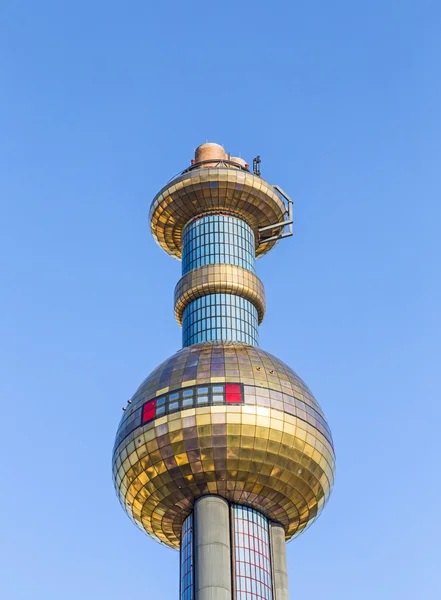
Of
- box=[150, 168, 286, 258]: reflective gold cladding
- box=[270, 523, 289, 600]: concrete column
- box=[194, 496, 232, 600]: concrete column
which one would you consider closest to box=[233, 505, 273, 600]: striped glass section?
box=[270, 523, 289, 600]: concrete column

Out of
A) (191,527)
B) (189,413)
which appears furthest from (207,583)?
(189,413)

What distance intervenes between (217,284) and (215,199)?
949 cm

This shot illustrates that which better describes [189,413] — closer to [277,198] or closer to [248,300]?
[248,300]

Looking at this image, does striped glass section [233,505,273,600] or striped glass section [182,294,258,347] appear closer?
striped glass section [233,505,273,600]

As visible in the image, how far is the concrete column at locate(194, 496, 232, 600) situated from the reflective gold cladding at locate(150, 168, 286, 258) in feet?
98.4

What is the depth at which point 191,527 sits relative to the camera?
66375mm

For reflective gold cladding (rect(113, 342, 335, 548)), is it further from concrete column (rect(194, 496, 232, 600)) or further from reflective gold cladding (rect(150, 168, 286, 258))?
reflective gold cladding (rect(150, 168, 286, 258))

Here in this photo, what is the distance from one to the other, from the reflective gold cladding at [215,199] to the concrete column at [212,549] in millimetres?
29993

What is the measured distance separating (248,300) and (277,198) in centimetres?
1164

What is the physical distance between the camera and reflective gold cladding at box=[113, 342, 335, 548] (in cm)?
6469

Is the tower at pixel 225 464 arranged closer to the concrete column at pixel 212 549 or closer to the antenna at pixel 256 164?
the concrete column at pixel 212 549

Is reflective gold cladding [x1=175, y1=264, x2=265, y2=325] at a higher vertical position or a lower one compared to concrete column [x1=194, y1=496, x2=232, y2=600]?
higher

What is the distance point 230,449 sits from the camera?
2537 inches

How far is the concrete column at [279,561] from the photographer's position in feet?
216
